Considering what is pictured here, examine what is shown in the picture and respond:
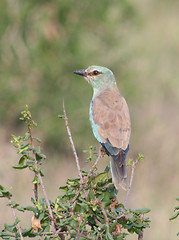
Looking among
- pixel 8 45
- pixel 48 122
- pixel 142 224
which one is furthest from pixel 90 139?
pixel 142 224

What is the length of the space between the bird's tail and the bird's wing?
10 cm

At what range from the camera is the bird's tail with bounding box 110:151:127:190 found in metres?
2.90

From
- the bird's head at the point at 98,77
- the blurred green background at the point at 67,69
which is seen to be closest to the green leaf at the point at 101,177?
the bird's head at the point at 98,77

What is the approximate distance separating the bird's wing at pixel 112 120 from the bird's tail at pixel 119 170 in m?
0.10

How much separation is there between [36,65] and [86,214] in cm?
536

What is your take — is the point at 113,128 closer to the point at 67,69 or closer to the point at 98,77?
the point at 98,77

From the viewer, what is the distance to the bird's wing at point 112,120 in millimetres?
3518

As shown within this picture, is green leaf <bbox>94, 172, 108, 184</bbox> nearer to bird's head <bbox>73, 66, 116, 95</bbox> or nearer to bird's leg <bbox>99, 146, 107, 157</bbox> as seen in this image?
bird's leg <bbox>99, 146, 107, 157</bbox>

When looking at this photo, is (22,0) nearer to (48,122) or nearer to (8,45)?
(8,45)

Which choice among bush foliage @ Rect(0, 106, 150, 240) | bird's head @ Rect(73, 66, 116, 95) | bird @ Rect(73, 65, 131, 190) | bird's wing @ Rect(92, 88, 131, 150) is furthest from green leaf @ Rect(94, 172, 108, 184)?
bird's head @ Rect(73, 66, 116, 95)

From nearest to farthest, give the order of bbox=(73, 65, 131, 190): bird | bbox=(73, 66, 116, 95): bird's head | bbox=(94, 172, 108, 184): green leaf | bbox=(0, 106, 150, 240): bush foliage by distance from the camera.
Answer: bbox=(0, 106, 150, 240): bush foliage
bbox=(94, 172, 108, 184): green leaf
bbox=(73, 65, 131, 190): bird
bbox=(73, 66, 116, 95): bird's head

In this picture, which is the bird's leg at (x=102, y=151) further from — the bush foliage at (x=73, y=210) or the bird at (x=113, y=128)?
the bush foliage at (x=73, y=210)

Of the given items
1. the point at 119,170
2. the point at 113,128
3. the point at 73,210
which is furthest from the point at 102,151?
the point at 73,210

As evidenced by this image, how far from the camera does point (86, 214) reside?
2.42 m
